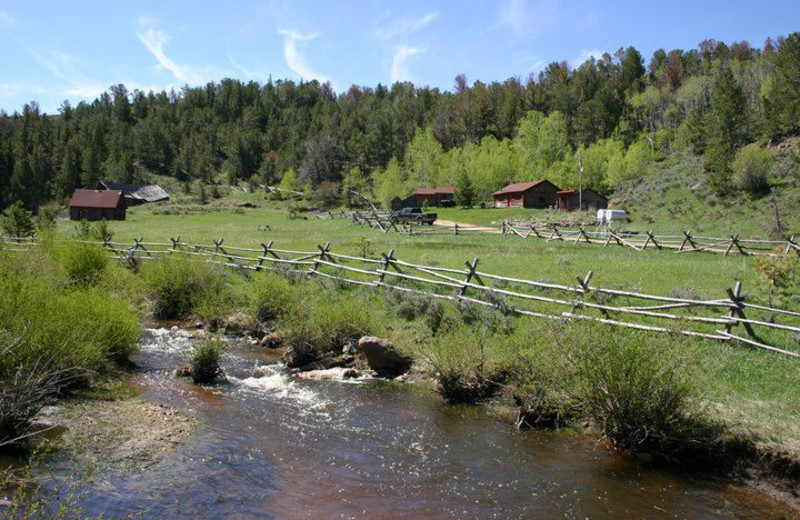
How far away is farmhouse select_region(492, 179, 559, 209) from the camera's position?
74.6 meters

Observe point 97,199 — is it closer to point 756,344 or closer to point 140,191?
point 140,191

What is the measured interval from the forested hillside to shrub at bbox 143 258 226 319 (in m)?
50.6

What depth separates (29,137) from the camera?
127125mm

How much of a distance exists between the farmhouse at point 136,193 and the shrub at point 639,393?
97041mm

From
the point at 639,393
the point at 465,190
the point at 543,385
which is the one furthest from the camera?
the point at 465,190

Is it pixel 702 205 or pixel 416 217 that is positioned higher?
pixel 702 205

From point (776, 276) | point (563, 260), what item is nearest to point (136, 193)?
point (563, 260)

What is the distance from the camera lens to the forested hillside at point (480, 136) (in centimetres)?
6419

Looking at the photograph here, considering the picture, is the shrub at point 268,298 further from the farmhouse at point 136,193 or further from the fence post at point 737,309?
the farmhouse at point 136,193

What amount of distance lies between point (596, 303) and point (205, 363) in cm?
895

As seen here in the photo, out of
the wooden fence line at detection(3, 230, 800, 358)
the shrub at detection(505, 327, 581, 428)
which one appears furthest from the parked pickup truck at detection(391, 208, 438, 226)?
the shrub at detection(505, 327, 581, 428)

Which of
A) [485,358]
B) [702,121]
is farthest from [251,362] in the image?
[702,121]

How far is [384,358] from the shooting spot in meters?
12.9

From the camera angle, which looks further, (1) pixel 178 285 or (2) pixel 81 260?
(2) pixel 81 260
